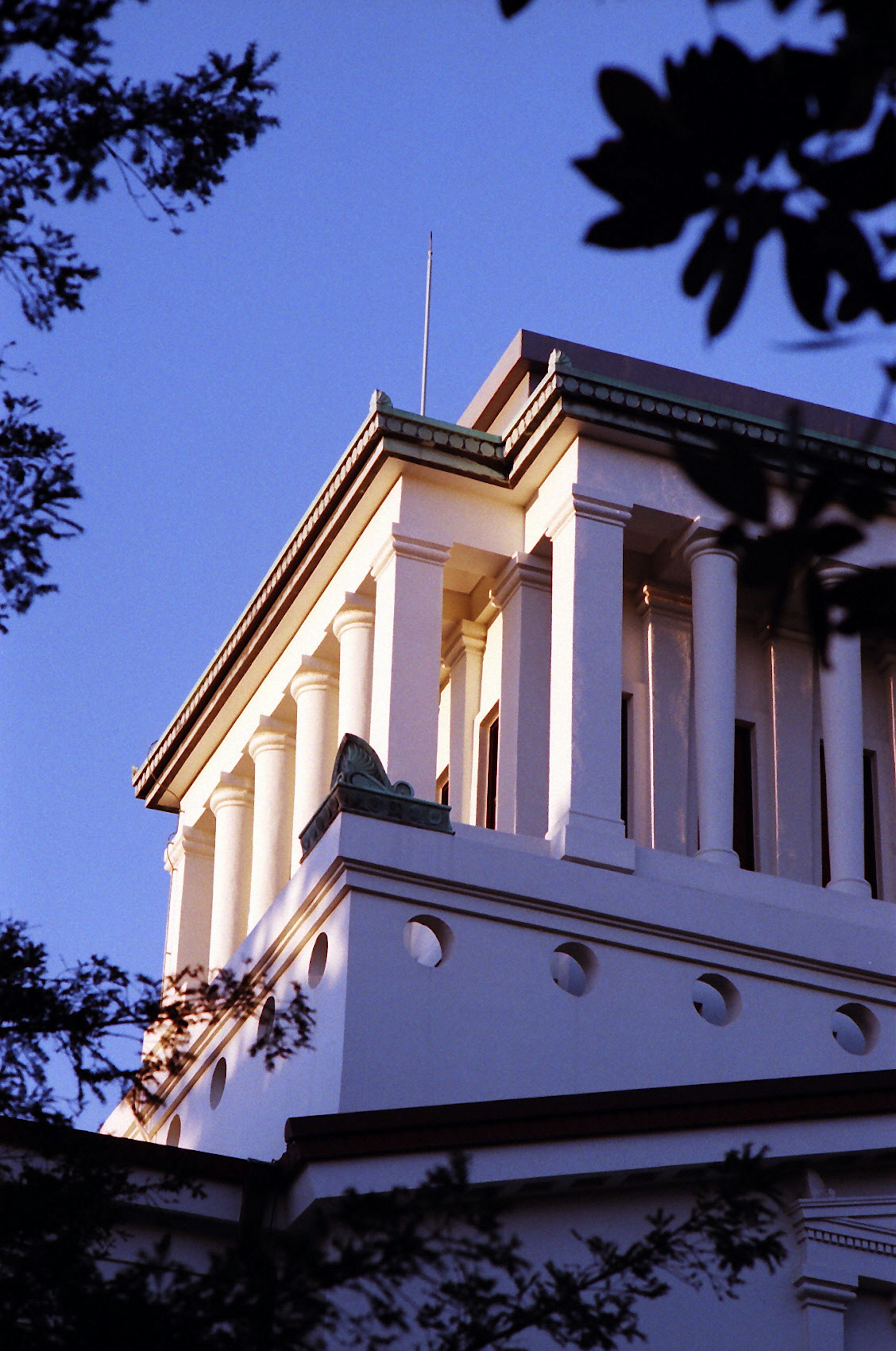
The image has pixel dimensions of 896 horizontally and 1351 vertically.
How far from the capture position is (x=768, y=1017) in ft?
59.5

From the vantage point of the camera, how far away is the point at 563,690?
19312 mm

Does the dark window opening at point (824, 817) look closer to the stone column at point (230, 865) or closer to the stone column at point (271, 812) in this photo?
the stone column at point (271, 812)

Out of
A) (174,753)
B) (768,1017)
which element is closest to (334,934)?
(768,1017)

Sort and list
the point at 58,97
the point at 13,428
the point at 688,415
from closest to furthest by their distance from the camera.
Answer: the point at 58,97
the point at 13,428
the point at 688,415

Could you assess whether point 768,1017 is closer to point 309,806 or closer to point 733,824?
point 733,824

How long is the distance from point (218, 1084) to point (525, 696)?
184 inches

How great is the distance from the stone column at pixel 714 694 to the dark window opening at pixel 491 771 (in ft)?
7.17

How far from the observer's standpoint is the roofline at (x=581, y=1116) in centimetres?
1334

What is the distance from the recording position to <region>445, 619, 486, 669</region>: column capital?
22266 millimetres

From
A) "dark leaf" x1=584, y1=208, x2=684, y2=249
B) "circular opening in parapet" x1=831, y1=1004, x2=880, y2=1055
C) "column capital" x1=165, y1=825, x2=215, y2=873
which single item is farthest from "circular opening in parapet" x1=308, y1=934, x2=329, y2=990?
"dark leaf" x1=584, y1=208, x2=684, y2=249

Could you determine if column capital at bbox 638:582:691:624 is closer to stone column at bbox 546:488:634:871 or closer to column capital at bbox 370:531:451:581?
stone column at bbox 546:488:634:871

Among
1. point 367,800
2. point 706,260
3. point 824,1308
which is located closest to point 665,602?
point 367,800

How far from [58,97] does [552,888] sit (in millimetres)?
9635

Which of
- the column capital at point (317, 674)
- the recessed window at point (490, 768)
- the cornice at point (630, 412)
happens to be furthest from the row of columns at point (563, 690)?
the cornice at point (630, 412)
